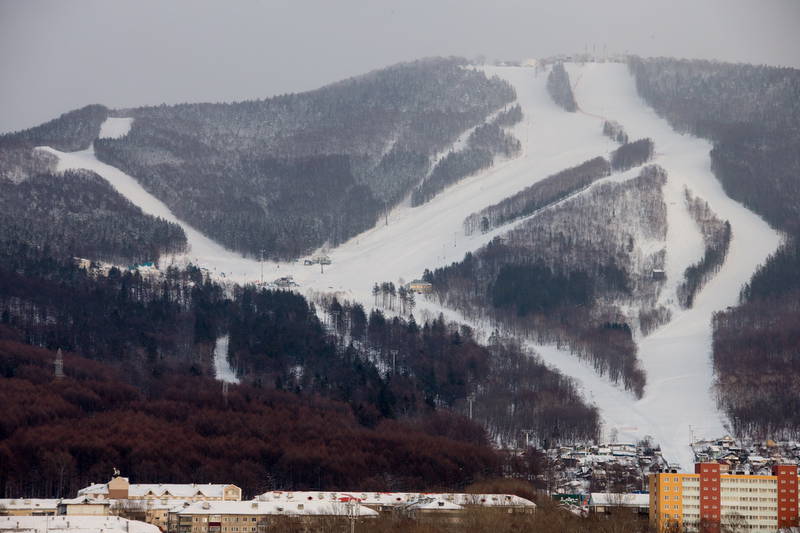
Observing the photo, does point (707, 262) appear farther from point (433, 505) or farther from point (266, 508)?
point (266, 508)

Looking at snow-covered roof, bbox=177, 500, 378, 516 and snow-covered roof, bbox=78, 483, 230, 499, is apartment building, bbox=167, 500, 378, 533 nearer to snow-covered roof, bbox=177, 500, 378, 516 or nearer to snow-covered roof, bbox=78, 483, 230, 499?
snow-covered roof, bbox=177, 500, 378, 516

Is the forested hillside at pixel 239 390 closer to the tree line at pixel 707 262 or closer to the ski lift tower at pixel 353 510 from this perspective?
the ski lift tower at pixel 353 510

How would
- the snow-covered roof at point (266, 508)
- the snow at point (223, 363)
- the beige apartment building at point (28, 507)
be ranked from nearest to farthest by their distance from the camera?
the beige apartment building at point (28, 507) < the snow-covered roof at point (266, 508) < the snow at point (223, 363)

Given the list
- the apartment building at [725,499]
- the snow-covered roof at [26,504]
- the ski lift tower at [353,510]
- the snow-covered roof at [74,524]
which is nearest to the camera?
the snow-covered roof at [74,524]

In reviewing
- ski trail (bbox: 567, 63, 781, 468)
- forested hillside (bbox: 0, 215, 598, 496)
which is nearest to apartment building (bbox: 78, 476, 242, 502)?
forested hillside (bbox: 0, 215, 598, 496)

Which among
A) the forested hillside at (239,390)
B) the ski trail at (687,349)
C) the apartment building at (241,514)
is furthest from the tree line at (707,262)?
the apartment building at (241,514)

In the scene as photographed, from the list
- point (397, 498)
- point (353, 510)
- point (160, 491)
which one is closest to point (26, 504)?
point (160, 491)
